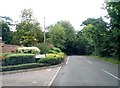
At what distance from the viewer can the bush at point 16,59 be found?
27.5m

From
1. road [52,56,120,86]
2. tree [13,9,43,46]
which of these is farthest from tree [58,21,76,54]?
road [52,56,120,86]

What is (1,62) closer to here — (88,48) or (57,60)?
(57,60)

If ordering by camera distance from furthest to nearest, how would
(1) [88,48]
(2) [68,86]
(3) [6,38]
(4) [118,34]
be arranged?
(1) [88,48] < (3) [6,38] < (4) [118,34] < (2) [68,86]

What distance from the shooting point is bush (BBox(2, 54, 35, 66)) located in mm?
27453

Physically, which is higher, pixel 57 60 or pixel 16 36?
pixel 16 36

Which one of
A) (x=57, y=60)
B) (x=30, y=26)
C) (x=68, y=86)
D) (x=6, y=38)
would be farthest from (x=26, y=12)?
(x=68, y=86)

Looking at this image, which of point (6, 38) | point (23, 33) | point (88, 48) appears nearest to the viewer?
point (23, 33)

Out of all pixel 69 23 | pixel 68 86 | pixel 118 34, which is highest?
pixel 69 23

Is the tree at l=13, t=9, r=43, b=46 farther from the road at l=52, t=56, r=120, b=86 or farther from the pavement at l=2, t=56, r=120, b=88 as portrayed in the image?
the pavement at l=2, t=56, r=120, b=88

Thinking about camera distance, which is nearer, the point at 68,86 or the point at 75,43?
the point at 68,86

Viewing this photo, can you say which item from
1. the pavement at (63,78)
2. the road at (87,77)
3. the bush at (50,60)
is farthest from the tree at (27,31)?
the pavement at (63,78)

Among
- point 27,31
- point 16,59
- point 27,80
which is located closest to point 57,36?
point 27,31

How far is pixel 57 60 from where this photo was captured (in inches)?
1340

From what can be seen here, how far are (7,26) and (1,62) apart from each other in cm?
4595
